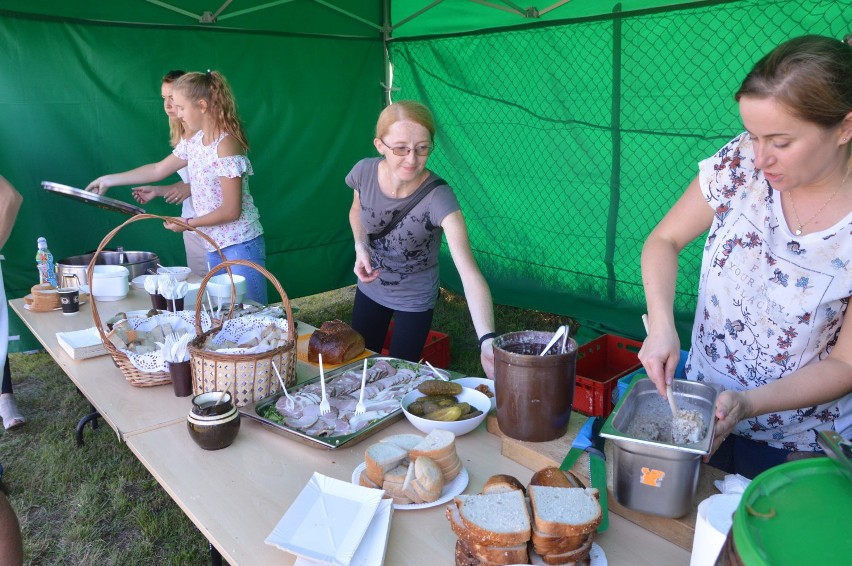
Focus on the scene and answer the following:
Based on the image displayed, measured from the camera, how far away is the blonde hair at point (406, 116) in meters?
2.65

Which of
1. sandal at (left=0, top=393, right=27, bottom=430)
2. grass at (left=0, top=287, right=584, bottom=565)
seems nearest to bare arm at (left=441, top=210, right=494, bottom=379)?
grass at (left=0, top=287, right=584, bottom=565)

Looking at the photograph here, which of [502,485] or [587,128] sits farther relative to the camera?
[587,128]

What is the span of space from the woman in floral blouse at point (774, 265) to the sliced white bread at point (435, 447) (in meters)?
0.54

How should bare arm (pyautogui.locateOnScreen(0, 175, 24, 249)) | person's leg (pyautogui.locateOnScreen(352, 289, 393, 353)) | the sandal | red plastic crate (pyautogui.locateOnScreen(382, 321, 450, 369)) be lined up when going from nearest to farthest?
bare arm (pyautogui.locateOnScreen(0, 175, 24, 249)), person's leg (pyautogui.locateOnScreen(352, 289, 393, 353)), the sandal, red plastic crate (pyautogui.locateOnScreen(382, 321, 450, 369))

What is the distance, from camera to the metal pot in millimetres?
3469

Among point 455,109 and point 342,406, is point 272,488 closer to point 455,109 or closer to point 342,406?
point 342,406

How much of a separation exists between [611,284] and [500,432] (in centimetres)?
358

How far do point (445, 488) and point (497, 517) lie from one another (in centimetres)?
35

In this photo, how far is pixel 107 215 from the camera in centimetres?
524

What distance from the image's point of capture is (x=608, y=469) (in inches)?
59.5

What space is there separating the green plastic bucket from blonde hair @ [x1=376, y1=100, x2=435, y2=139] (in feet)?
6.93

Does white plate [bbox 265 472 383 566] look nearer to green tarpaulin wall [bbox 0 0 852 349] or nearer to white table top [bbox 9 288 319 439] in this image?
white table top [bbox 9 288 319 439]

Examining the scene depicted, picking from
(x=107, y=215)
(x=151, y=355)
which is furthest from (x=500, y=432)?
(x=107, y=215)

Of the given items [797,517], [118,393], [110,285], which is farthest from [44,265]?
[797,517]
